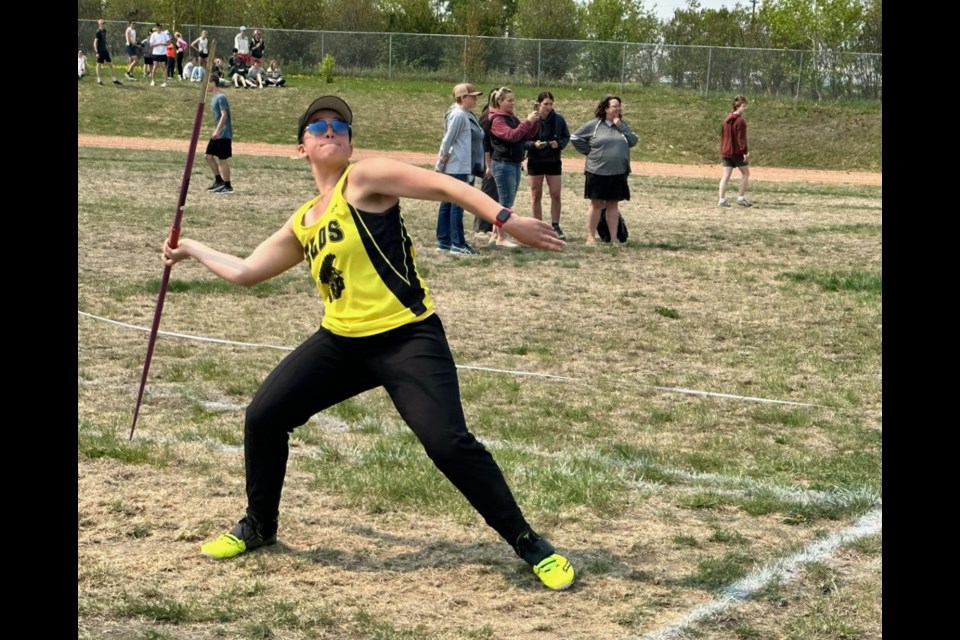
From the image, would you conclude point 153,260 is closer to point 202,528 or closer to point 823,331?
point 823,331

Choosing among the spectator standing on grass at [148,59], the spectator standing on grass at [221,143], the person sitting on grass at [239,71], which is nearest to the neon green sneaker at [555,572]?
the spectator standing on grass at [221,143]

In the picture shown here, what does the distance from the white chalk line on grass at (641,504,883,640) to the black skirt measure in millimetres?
10118

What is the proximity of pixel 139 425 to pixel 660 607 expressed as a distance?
388cm

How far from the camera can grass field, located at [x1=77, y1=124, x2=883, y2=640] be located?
5.17 meters

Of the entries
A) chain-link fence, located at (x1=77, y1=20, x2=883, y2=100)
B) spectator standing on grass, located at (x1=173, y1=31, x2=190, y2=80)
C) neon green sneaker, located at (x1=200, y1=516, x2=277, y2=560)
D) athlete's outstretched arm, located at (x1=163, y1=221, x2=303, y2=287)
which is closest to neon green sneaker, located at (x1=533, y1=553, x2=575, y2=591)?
neon green sneaker, located at (x1=200, y1=516, x2=277, y2=560)

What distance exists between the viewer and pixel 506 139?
1554 cm

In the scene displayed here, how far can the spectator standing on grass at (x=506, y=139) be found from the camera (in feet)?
51.0

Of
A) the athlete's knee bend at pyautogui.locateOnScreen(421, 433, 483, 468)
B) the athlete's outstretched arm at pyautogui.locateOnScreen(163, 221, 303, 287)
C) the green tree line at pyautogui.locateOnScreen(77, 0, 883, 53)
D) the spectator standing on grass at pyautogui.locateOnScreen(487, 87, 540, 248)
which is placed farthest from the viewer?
the green tree line at pyautogui.locateOnScreen(77, 0, 883, 53)

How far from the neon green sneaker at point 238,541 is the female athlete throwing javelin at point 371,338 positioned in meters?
0.02

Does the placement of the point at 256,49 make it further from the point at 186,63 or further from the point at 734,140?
the point at 734,140

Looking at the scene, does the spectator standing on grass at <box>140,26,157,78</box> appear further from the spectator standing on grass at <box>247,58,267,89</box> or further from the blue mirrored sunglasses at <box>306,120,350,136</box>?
the blue mirrored sunglasses at <box>306,120,350,136</box>

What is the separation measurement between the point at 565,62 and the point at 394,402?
44.8 m

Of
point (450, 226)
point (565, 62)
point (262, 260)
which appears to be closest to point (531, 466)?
point (262, 260)

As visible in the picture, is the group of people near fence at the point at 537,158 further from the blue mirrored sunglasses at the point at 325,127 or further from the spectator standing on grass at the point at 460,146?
the blue mirrored sunglasses at the point at 325,127
